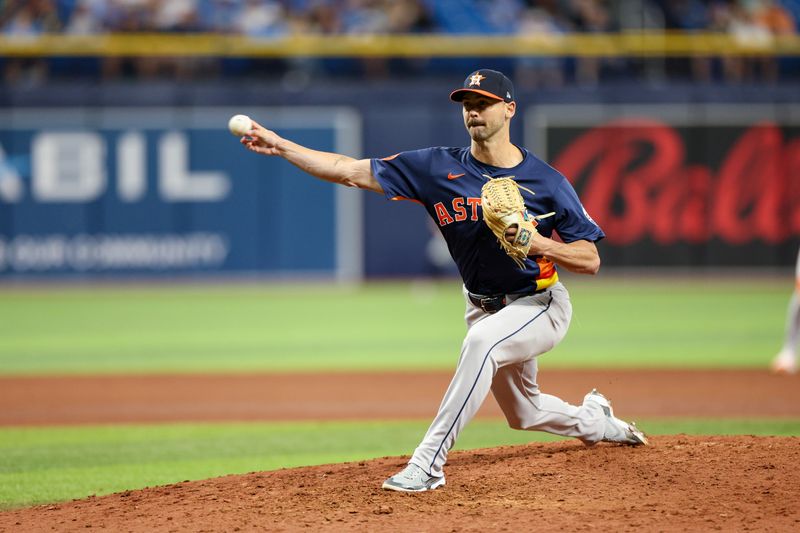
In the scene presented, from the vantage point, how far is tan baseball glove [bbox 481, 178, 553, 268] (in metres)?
4.75

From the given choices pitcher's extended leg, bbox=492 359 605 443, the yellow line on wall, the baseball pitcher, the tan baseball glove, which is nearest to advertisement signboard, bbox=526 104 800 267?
the yellow line on wall

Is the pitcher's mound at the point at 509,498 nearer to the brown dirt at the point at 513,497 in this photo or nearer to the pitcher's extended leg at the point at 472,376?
the brown dirt at the point at 513,497

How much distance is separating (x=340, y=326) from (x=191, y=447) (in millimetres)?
7330

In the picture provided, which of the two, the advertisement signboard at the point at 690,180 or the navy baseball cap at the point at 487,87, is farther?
the advertisement signboard at the point at 690,180

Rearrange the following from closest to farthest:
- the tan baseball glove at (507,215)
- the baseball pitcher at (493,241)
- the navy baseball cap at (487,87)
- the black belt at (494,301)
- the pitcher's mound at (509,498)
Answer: the pitcher's mound at (509,498) → the tan baseball glove at (507,215) → the baseball pitcher at (493,241) → the navy baseball cap at (487,87) → the black belt at (494,301)

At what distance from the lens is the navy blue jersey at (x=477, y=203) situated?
5.15m

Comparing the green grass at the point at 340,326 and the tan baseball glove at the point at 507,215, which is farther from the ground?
the tan baseball glove at the point at 507,215

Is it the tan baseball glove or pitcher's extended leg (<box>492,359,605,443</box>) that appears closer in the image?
the tan baseball glove

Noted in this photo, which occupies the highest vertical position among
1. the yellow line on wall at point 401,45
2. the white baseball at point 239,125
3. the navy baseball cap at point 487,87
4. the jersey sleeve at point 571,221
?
the yellow line on wall at point 401,45

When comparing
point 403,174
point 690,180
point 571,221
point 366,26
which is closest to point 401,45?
point 366,26

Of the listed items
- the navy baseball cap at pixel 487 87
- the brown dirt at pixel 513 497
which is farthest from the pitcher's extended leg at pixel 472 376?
the navy baseball cap at pixel 487 87

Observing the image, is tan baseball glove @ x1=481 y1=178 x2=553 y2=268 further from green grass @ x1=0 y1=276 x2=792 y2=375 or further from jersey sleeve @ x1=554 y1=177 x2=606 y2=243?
green grass @ x1=0 y1=276 x2=792 y2=375

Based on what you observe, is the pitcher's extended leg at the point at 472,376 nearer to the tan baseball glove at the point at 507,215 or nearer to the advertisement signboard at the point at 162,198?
the tan baseball glove at the point at 507,215

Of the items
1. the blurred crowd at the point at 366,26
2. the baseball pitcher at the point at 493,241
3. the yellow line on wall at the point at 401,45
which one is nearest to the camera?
the baseball pitcher at the point at 493,241
